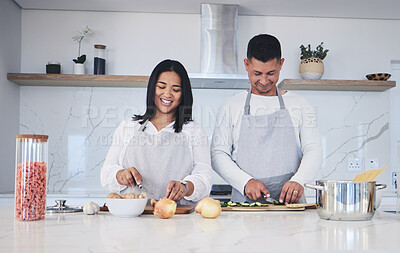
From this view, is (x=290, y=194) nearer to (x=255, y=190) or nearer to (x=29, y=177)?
(x=255, y=190)

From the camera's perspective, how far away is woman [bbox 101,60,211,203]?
6.10ft

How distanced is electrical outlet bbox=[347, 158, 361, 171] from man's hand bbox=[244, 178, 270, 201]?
1.77 metres

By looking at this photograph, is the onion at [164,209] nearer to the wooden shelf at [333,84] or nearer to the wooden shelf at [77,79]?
the wooden shelf at [77,79]

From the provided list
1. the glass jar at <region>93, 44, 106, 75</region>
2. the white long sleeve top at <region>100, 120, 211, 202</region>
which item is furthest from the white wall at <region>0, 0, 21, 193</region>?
the white long sleeve top at <region>100, 120, 211, 202</region>

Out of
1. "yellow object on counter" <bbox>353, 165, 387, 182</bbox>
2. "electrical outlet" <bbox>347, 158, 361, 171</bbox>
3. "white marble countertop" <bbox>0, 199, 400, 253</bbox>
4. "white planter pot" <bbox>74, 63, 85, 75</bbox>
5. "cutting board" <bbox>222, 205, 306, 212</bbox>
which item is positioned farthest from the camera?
"electrical outlet" <bbox>347, 158, 361, 171</bbox>

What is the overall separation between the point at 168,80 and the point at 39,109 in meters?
1.77

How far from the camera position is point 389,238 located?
39.2 inches

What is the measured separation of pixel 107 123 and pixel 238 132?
155cm

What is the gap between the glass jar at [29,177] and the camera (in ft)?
3.99

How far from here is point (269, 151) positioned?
2021 mm

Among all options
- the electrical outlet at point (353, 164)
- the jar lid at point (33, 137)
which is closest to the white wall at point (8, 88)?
the jar lid at point (33, 137)

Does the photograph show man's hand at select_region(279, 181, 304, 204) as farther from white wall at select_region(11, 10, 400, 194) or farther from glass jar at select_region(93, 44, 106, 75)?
glass jar at select_region(93, 44, 106, 75)

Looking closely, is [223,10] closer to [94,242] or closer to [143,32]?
[143,32]

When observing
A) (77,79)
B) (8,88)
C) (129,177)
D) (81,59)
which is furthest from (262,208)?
(8,88)
